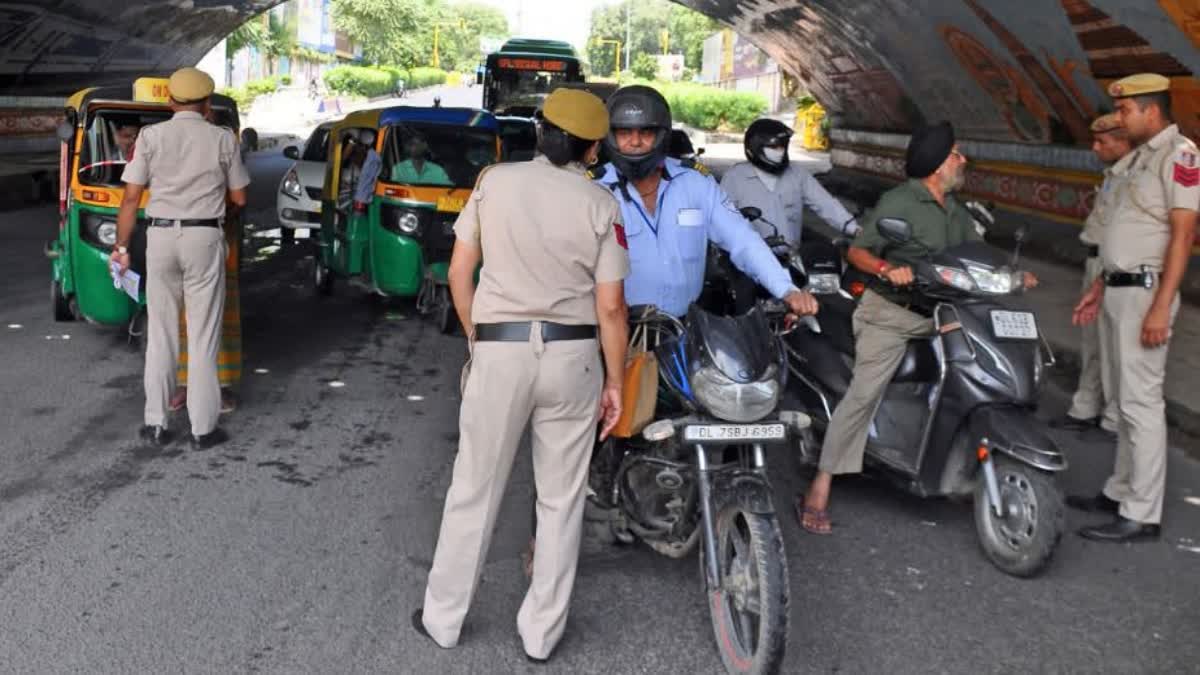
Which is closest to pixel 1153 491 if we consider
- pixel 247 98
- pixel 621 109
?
pixel 621 109

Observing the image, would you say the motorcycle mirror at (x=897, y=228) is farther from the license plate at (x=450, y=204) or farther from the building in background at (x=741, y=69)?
the building in background at (x=741, y=69)

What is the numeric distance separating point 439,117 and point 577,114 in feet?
23.4

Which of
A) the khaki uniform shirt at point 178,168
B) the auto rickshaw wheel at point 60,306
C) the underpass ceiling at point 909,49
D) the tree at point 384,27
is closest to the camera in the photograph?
the khaki uniform shirt at point 178,168

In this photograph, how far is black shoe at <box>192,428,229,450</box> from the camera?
248 inches

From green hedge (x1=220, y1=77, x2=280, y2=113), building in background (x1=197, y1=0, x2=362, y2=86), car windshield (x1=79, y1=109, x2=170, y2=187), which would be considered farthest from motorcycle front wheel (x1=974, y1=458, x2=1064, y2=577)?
building in background (x1=197, y1=0, x2=362, y2=86)

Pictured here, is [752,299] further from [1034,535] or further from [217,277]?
[217,277]

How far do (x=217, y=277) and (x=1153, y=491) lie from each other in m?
4.50

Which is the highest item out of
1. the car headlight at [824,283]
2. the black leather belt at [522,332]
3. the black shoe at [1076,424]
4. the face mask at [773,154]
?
the face mask at [773,154]

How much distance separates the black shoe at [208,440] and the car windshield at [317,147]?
845cm

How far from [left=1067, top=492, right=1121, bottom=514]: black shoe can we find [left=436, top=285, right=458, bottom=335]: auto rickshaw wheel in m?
5.24

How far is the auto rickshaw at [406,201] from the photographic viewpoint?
984 cm

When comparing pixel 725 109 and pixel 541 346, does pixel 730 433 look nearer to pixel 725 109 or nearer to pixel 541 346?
pixel 541 346

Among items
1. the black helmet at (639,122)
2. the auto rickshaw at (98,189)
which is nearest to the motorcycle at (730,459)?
the black helmet at (639,122)

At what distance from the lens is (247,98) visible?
56.5 metres
